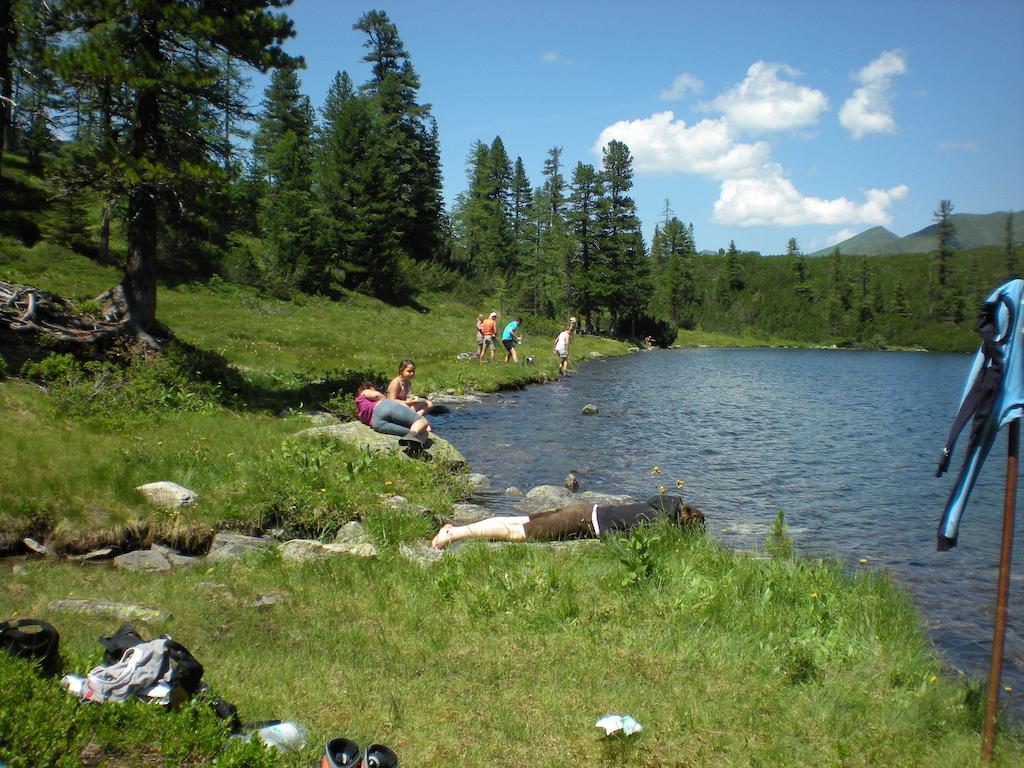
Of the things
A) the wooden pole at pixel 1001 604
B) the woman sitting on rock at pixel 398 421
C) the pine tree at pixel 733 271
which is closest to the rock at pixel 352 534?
the woman sitting on rock at pixel 398 421

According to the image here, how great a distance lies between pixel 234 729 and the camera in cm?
488

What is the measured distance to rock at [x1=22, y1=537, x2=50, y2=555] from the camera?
8.92 m

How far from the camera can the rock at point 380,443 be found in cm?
1429

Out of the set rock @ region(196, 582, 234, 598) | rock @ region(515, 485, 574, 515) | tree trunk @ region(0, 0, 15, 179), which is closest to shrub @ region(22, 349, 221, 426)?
rock @ region(196, 582, 234, 598)

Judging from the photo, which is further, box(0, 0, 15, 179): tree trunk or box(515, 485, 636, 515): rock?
box(0, 0, 15, 179): tree trunk

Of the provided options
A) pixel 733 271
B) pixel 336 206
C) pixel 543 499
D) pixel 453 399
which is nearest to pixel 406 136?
pixel 336 206

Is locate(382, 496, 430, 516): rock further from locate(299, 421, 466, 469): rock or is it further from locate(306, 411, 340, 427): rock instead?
locate(306, 411, 340, 427): rock

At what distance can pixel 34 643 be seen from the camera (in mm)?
4953

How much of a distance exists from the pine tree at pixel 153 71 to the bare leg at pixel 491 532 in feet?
32.9

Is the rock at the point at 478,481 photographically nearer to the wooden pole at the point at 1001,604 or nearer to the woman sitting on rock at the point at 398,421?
the woman sitting on rock at the point at 398,421

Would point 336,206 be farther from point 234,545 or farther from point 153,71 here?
point 234,545

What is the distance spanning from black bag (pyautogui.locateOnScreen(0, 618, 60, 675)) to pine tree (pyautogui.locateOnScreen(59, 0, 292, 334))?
39.4ft

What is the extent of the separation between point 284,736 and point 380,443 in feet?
32.7

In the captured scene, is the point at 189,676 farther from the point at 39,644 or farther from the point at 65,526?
the point at 65,526
